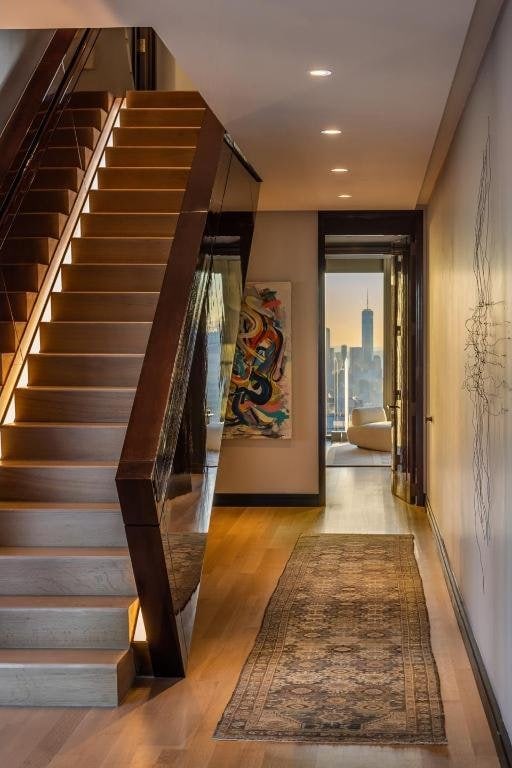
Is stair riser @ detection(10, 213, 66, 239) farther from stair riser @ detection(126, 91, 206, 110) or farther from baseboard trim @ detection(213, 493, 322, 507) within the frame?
baseboard trim @ detection(213, 493, 322, 507)

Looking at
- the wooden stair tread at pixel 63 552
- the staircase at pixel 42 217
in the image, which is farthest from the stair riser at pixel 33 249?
the wooden stair tread at pixel 63 552

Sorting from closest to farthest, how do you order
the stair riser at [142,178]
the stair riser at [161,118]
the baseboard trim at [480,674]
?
the baseboard trim at [480,674] < the stair riser at [142,178] < the stair riser at [161,118]

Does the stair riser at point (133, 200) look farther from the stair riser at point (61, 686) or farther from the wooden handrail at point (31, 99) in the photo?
the stair riser at point (61, 686)

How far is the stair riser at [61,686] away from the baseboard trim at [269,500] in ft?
18.1

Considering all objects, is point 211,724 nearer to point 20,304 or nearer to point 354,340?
point 20,304

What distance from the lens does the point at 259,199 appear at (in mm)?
8977

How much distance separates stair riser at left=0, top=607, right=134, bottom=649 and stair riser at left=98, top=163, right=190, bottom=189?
14.3 ft

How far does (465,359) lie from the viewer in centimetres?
569

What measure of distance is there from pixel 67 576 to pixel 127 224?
3.54 m

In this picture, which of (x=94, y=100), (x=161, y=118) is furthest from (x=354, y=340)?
(x=94, y=100)

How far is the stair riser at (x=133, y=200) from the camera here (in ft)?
26.1

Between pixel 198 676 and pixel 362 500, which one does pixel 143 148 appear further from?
pixel 198 676

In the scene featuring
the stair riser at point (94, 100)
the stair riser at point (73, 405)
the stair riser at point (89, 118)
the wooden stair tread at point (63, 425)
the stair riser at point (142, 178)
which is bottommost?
the wooden stair tread at point (63, 425)

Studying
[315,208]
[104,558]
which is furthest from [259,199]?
[104,558]
